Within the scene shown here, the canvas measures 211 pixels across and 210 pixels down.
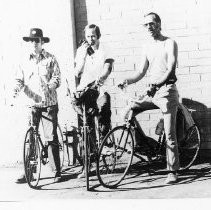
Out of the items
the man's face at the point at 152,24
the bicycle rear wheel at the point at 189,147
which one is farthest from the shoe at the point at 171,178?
the man's face at the point at 152,24

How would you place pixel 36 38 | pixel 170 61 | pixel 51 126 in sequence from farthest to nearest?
pixel 51 126, pixel 36 38, pixel 170 61

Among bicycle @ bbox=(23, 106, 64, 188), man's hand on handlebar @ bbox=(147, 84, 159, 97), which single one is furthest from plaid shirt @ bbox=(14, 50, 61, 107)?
man's hand on handlebar @ bbox=(147, 84, 159, 97)

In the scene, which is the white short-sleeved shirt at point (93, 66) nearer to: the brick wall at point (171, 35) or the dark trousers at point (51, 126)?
the dark trousers at point (51, 126)

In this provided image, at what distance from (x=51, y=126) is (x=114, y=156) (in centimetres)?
102

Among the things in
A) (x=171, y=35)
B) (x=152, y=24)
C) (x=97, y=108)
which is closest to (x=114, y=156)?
(x=97, y=108)

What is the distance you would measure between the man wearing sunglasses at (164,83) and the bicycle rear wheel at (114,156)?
16.4 inches

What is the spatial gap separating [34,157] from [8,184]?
634 mm

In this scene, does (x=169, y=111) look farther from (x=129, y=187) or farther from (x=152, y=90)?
(x=129, y=187)

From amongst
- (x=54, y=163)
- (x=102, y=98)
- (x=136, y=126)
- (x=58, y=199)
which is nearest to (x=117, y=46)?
(x=102, y=98)

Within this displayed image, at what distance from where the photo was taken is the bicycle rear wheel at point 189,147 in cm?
637

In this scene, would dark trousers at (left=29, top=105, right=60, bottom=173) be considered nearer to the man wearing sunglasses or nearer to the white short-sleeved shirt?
the white short-sleeved shirt

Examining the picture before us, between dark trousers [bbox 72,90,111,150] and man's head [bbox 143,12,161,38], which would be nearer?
man's head [bbox 143,12,161,38]

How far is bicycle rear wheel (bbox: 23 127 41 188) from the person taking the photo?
6004mm

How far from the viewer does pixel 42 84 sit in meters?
6.18
